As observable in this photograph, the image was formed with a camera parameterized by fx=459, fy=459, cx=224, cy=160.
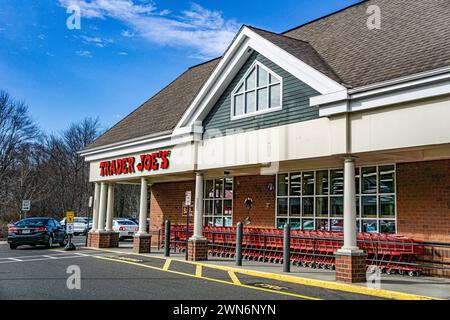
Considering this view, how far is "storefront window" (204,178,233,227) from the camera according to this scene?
19625mm

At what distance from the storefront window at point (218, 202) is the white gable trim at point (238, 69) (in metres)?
4.21

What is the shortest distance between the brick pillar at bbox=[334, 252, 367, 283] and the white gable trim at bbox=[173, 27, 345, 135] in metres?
4.12

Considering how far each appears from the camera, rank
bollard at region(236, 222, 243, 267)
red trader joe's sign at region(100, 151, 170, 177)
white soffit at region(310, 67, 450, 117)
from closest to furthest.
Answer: white soffit at region(310, 67, 450, 117) → bollard at region(236, 222, 243, 267) → red trader joe's sign at region(100, 151, 170, 177)

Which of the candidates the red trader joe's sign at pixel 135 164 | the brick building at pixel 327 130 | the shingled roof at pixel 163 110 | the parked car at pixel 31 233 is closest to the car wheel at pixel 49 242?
the parked car at pixel 31 233

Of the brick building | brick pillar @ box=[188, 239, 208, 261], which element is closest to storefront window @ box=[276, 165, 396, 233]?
the brick building

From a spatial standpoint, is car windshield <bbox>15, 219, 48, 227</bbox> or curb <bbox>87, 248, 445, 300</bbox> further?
car windshield <bbox>15, 219, 48, 227</bbox>

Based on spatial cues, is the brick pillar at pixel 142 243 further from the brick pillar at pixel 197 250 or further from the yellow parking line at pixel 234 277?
the yellow parking line at pixel 234 277

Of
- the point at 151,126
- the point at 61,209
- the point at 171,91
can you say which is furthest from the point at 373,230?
the point at 61,209

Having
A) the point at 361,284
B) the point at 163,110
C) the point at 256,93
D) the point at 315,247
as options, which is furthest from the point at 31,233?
the point at 361,284

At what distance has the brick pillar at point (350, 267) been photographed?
10.9m

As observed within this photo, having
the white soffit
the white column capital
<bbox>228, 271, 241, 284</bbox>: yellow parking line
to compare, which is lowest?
<bbox>228, 271, 241, 284</bbox>: yellow parking line

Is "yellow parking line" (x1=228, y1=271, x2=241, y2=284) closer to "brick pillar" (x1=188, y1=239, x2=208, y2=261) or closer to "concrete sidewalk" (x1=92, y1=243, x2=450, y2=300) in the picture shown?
"concrete sidewalk" (x1=92, y1=243, x2=450, y2=300)
